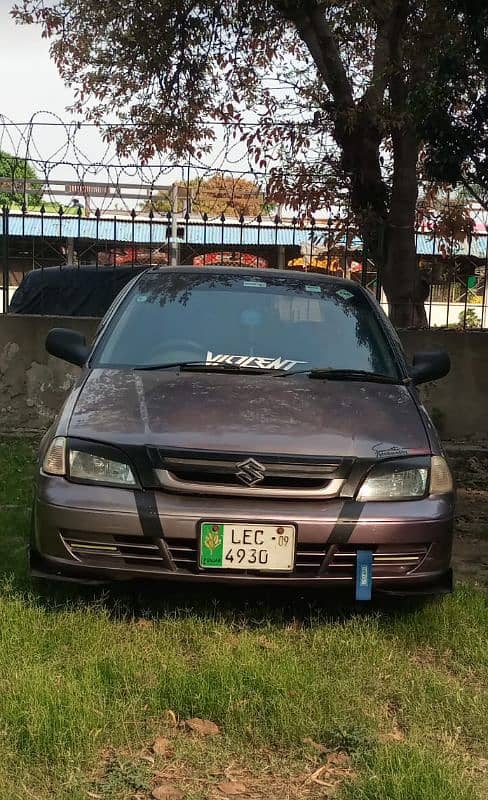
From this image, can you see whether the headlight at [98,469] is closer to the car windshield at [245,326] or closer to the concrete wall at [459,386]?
the car windshield at [245,326]

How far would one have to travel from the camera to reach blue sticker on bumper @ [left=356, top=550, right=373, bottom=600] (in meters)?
2.90

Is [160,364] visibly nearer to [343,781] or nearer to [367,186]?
[343,781]

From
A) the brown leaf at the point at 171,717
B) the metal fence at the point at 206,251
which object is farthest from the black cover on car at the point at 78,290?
the brown leaf at the point at 171,717

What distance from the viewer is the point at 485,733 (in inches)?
96.2

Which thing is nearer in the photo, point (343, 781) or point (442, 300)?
point (343, 781)

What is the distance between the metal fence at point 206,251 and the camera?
7422mm

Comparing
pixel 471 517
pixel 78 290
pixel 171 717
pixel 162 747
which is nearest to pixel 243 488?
pixel 171 717

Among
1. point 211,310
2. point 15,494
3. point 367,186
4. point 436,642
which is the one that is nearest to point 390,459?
point 436,642

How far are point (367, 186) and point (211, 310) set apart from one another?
3978 millimetres

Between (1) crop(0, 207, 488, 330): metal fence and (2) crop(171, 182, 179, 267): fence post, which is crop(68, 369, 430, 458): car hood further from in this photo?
(2) crop(171, 182, 179, 267): fence post

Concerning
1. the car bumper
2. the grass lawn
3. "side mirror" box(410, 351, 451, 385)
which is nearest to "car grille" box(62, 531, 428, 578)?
the car bumper

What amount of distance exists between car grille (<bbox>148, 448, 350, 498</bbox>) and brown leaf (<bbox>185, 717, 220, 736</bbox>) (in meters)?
0.80

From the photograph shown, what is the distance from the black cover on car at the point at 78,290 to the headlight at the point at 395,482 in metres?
5.89

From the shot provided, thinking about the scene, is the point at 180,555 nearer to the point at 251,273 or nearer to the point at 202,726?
the point at 202,726
